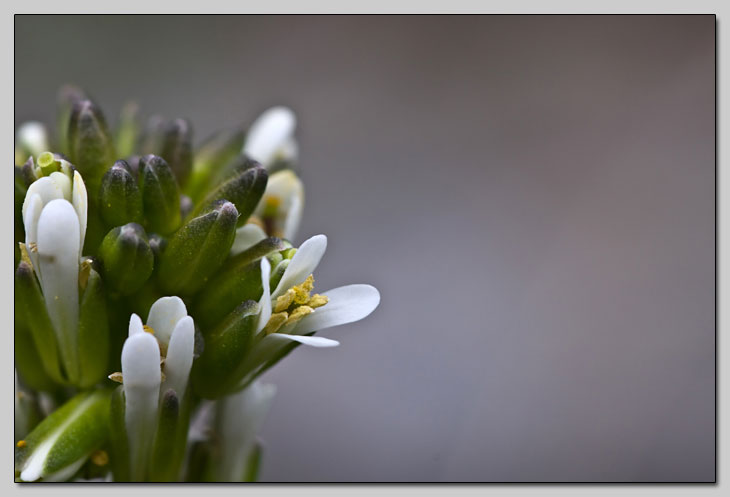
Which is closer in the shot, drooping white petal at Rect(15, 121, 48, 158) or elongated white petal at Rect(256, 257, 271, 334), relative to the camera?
elongated white petal at Rect(256, 257, 271, 334)

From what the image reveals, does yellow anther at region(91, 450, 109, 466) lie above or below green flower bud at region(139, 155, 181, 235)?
below

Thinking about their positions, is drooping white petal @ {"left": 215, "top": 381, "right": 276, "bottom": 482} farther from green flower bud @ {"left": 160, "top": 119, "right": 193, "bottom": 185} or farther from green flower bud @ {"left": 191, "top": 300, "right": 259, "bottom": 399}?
green flower bud @ {"left": 160, "top": 119, "right": 193, "bottom": 185}

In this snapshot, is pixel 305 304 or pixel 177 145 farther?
pixel 177 145

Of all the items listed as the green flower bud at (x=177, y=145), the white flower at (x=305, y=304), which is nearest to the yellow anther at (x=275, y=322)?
the white flower at (x=305, y=304)

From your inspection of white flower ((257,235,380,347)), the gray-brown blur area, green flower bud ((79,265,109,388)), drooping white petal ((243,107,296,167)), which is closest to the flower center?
white flower ((257,235,380,347))

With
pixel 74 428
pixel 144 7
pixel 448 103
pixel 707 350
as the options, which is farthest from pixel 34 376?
pixel 448 103

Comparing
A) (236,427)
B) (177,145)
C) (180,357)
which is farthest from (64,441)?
(177,145)

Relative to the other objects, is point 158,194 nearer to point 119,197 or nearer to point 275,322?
point 119,197

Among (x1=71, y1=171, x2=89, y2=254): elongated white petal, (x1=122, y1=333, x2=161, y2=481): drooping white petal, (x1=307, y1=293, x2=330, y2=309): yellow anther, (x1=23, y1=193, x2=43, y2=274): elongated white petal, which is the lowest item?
(x1=122, y1=333, x2=161, y2=481): drooping white petal
